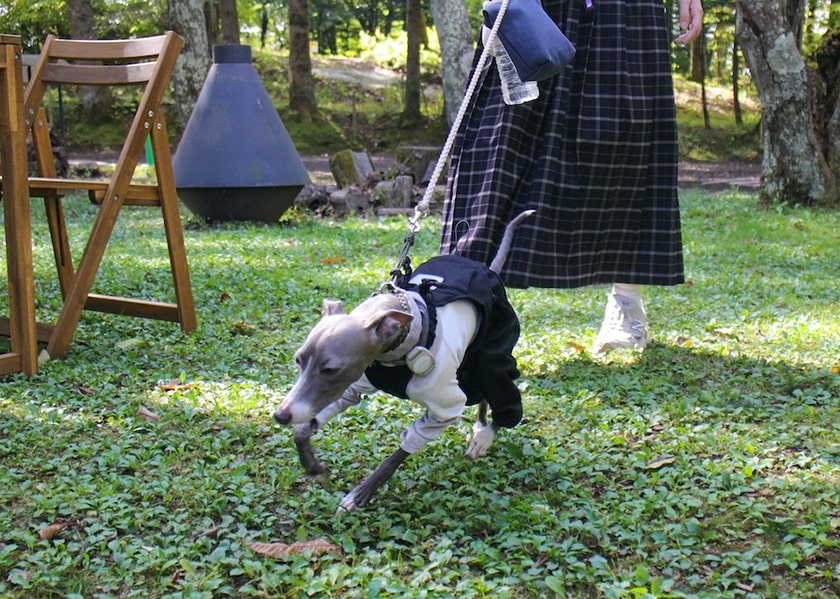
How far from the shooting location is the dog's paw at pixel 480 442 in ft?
10.3

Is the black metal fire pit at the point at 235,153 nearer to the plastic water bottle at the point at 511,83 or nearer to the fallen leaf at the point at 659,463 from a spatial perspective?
the plastic water bottle at the point at 511,83

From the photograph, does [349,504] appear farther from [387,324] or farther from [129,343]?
[129,343]

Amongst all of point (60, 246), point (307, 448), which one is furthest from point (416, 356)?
point (60, 246)

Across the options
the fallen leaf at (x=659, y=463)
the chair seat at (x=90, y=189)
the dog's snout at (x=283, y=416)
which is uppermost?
the chair seat at (x=90, y=189)

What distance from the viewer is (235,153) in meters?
8.72

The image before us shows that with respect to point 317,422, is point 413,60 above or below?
above

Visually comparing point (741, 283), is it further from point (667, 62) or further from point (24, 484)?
point (24, 484)

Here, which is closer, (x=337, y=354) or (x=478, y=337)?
(x=337, y=354)

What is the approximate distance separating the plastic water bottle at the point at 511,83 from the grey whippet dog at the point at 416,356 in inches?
42.0

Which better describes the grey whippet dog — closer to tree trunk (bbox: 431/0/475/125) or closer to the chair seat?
the chair seat

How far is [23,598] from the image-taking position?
7.36ft

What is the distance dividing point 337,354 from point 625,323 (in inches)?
92.7

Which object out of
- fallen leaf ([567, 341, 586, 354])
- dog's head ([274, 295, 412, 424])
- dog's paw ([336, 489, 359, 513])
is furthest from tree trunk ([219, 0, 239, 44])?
dog's head ([274, 295, 412, 424])

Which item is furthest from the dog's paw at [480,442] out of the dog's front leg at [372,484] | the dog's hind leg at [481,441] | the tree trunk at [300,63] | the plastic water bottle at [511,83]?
the tree trunk at [300,63]
